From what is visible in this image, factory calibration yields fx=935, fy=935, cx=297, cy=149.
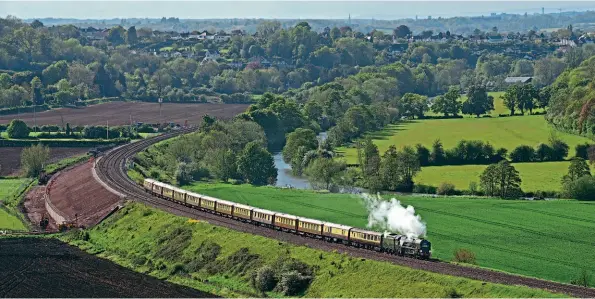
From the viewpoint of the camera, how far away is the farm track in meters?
60.1

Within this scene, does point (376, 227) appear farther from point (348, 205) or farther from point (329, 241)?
point (348, 205)

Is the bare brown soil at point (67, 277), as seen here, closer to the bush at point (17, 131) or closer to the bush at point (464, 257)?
the bush at point (464, 257)

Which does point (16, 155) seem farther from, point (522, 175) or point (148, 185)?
point (522, 175)

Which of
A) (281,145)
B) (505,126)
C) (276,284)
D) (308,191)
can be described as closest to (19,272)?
(276,284)

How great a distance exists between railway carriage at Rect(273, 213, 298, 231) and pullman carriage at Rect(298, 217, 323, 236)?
0.63 metres

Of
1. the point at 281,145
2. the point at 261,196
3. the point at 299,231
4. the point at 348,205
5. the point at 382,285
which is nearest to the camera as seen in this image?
the point at 382,285

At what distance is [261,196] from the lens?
98.7 m

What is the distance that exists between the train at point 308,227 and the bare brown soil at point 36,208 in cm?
1164

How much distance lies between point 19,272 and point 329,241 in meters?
24.1

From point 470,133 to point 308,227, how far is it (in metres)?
82.3

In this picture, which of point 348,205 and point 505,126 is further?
point 505,126

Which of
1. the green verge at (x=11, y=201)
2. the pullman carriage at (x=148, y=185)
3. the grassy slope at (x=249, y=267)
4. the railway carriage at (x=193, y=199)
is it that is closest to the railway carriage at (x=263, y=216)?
the grassy slope at (x=249, y=267)

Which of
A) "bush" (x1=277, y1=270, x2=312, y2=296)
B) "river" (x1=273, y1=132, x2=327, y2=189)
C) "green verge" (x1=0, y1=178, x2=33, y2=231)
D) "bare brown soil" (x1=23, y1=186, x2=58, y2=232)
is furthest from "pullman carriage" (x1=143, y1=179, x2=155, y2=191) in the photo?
"bush" (x1=277, y1=270, x2=312, y2=296)

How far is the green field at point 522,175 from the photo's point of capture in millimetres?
107438
